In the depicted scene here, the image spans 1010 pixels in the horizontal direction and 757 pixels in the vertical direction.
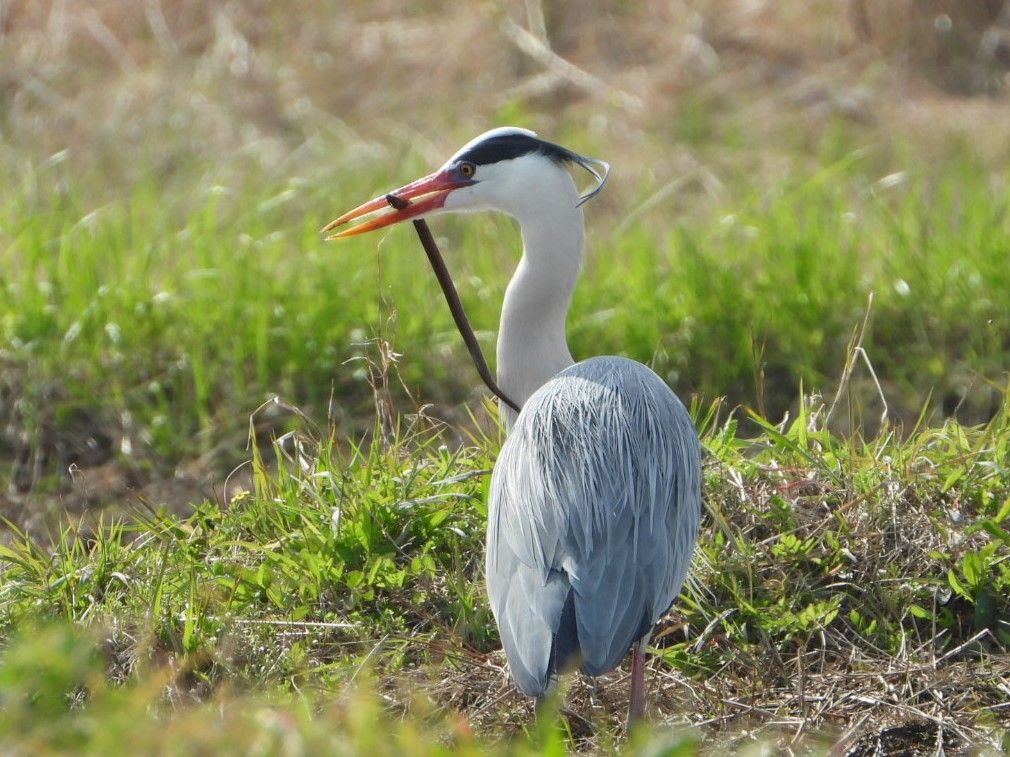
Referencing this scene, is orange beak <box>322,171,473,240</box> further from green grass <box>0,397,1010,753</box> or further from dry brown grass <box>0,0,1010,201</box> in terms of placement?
dry brown grass <box>0,0,1010,201</box>

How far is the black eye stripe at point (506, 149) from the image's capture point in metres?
3.78

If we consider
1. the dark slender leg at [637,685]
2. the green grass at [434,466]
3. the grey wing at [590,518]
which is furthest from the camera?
the green grass at [434,466]

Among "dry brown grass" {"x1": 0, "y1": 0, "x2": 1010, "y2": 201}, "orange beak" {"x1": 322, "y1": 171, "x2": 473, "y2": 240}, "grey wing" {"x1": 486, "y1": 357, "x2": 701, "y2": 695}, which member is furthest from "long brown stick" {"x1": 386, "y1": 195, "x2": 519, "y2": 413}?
Result: "dry brown grass" {"x1": 0, "y1": 0, "x2": 1010, "y2": 201}

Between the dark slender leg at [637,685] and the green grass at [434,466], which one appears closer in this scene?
the dark slender leg at [637,685]

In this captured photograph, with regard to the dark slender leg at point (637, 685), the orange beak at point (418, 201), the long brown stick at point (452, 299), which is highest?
the orange beak at point (418, 201)

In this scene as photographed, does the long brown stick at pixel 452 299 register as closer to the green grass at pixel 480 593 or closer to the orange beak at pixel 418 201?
the orange beak at pixel 418 201

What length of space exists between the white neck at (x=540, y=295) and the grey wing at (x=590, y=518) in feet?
0.84

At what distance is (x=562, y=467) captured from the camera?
3354 millimetres

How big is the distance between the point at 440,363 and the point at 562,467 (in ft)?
6.45

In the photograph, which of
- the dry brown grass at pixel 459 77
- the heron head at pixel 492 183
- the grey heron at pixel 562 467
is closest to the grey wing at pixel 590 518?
the grey heron at pixel 562 467

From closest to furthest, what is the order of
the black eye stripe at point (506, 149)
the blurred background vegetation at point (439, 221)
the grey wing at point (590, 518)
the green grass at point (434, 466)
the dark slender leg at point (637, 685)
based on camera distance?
the grey wing at point (590, 518), the dark slender leg at point (637, 685), the green grass at point (434, 466), the black eye stripe at point (506, 149), the blurred background vegetation at point (439, 221)

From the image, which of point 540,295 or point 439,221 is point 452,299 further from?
point 439,221

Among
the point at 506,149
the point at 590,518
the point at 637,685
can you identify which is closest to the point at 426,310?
the point at 506,149

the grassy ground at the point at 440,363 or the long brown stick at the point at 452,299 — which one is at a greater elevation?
the long brown stick at the point at 452,299
